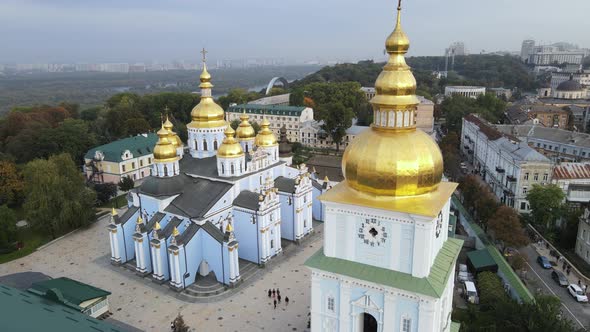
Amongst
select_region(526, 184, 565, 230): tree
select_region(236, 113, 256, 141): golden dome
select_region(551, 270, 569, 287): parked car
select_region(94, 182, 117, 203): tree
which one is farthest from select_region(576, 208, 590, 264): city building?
select_region(94, 182, 117, 203): tree

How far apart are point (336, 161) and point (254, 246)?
990 inches

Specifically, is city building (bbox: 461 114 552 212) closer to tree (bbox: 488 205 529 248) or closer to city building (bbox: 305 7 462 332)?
tree (bbox: 488 205 529 248)

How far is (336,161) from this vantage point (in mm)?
45906

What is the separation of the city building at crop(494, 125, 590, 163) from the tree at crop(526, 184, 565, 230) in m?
12.3

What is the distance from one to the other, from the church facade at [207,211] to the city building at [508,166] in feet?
50.5

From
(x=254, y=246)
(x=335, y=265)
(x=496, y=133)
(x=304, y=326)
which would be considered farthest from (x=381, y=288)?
(x=496, y=133)

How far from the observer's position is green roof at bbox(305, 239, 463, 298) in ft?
26.4

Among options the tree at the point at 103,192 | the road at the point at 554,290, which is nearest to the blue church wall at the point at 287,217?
the road at the point at 554,290

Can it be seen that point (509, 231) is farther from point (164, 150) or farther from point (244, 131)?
point (164, 150)

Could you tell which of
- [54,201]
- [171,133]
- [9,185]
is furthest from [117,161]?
[171,133]

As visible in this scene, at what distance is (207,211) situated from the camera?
68.2ft

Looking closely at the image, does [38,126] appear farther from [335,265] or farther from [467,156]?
[467,156]

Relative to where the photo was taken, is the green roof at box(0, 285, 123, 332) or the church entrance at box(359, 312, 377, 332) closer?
the church entrance at box(359, 312, 377, 332)

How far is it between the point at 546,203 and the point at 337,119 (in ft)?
88.3
